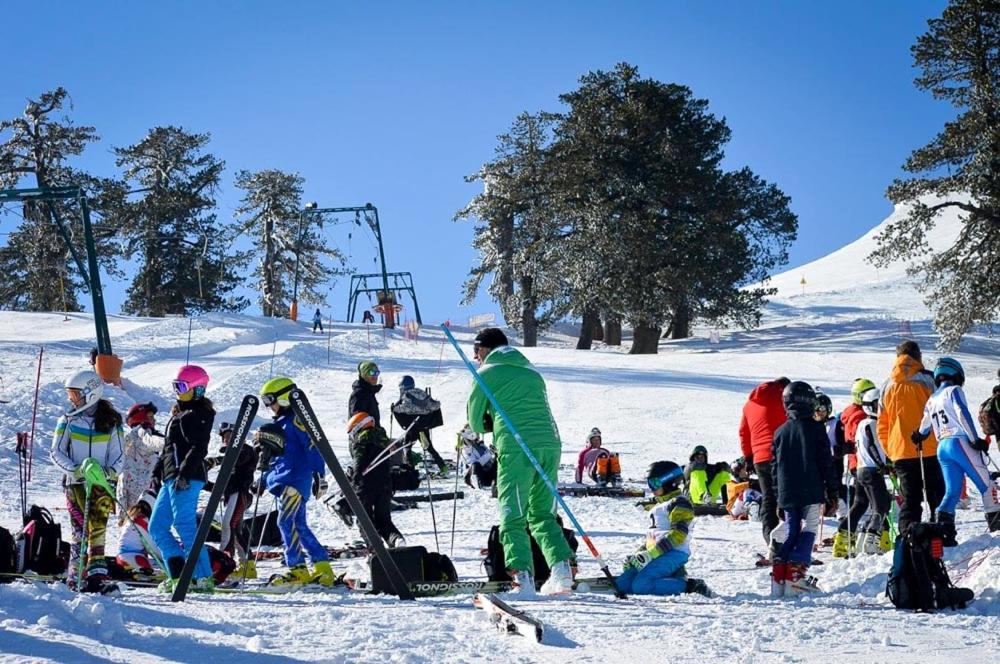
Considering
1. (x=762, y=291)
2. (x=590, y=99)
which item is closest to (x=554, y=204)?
(x=590, y=99)

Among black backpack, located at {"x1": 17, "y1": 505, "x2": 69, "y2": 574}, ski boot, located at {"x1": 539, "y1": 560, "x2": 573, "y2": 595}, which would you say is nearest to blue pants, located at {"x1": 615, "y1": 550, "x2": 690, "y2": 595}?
ski boot, located at {"x1": 539, "y1": 560, "x2": 573, "y2": 595}

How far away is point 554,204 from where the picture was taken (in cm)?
4219

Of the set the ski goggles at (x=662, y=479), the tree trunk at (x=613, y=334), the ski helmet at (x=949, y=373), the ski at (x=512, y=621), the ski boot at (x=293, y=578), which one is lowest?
the ski boot at (x=293, y=578)

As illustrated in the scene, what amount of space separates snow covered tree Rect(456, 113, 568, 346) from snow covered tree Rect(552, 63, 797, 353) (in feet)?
4.40

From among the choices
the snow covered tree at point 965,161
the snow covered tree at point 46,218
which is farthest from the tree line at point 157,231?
the snow covered tree at point 965,161

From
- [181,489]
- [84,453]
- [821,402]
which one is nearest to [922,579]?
[821,402]

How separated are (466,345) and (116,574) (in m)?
31.6

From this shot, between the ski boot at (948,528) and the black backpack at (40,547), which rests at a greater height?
the ski boot at (948,528)

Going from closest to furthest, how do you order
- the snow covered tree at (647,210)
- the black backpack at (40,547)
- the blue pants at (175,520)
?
the blue pants at (175,520), the black backpack at (40,547), the snow covered tree at (647,210)

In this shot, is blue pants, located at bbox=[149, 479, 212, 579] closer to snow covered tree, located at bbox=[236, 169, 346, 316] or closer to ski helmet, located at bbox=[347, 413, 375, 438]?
ski helmet, located at bbox=[347, 413, 375, 438]

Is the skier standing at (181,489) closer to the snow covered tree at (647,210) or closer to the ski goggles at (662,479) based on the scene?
the ski goggles at (662,479)

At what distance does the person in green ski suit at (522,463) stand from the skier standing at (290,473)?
61.4 inches

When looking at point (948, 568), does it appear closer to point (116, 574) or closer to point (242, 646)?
point (242, 646)

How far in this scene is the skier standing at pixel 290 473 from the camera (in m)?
8.14
